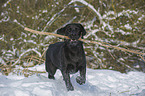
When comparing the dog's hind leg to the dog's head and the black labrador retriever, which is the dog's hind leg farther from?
the dog's head

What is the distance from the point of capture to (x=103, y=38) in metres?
6.19

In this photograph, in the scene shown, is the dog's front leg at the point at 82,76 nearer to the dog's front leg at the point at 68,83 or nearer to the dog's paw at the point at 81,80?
the dog's paw at the point at 81,80

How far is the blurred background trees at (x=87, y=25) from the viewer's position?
599cm

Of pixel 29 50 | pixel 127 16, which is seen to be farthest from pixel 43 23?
pixel 127 16

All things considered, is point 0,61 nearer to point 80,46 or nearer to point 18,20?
point 18,20

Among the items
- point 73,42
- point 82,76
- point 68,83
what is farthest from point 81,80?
point 73,42

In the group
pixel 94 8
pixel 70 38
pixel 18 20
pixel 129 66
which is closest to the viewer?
pixel 70 38

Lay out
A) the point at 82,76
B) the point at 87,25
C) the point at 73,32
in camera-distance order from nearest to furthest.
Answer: the point at 73,32, the point at 82,76, the point at 87,25

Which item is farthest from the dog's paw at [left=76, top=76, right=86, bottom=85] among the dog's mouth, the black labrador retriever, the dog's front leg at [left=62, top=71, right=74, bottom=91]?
the dog's mouth

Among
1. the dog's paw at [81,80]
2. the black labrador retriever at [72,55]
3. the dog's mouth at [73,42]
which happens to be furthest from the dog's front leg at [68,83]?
the dog's mouth at [73,42]

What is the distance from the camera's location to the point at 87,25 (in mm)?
6188

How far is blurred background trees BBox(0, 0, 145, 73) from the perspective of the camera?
Result: 5.99 meters

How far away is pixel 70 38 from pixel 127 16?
4242mm

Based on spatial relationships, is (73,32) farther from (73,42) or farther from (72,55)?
(72,55)
